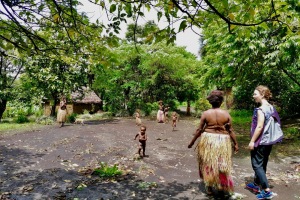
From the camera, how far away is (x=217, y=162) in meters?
4.75

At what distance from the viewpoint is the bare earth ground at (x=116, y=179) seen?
5281 mm

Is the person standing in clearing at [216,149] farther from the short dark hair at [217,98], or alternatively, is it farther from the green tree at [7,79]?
the green tree at [7,79]

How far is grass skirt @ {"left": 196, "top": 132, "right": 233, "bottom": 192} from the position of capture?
4746 mm

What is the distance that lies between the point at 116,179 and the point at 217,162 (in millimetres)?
2491

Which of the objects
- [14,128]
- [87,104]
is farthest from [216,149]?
[87,104]

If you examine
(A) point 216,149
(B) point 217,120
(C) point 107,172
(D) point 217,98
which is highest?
(D) point 217,98

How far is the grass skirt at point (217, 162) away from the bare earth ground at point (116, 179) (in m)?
0.35

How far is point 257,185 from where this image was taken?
5312 millimetres

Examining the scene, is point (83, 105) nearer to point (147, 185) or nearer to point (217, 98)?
point (147, 185)

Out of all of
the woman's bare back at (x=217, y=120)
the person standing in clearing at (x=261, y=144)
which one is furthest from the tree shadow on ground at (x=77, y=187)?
the woman's bare back at (x=217, y=120)

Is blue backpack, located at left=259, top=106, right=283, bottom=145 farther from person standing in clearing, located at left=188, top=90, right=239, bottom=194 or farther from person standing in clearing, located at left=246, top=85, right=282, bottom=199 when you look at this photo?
person standing in clearing, located at left=188, top=90, right=239, bottom=194

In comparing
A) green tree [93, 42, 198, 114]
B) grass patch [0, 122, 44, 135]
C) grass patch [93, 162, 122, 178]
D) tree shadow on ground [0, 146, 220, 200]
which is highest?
green tree [93, 42, 198, 114]

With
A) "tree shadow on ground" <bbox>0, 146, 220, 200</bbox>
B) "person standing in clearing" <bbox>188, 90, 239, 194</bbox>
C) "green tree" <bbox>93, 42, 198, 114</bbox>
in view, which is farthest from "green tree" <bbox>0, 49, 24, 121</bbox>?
"person standing in clearing" <bbox>188, 90, 239, 194</bbox>

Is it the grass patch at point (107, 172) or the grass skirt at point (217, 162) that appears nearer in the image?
the grass skirt at point (217, 162)
